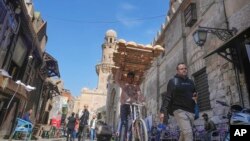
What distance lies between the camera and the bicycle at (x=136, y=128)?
171 inches

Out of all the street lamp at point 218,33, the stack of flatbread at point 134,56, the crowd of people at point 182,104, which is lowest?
the crowd of people at point 182,104

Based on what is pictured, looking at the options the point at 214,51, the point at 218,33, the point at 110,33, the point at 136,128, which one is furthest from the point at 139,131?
the point at 110,33

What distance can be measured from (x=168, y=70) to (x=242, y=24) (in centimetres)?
593

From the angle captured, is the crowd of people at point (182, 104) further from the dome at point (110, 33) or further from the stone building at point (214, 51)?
the dome at point (110, 33)

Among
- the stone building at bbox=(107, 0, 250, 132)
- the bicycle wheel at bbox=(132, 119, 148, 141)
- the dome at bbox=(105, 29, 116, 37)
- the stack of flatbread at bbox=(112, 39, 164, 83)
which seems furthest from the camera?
the dome at bbox=(105, 29, 116, 37)

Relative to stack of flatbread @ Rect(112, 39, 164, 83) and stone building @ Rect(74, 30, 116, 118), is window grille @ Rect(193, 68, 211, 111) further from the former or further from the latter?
stone building @ Rect(74, 30, 116, 118)

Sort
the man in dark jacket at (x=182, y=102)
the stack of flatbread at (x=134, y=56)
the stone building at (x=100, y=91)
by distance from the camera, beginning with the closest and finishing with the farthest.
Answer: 1. the man in dark jacket at (x=182, y=102)
2. the stack of flatbread at (x=134, y=56)
3. the stone building at (x=100, y=91)

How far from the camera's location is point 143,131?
4312 mm

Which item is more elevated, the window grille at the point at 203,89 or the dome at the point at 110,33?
the dome at the point at 110,33

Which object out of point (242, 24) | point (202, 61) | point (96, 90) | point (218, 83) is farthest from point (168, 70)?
point (96, 90)

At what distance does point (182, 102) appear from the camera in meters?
3.61

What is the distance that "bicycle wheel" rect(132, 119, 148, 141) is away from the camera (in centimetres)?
427

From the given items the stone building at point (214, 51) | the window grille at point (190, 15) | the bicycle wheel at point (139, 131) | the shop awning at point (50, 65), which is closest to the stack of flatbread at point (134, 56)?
the stone building at point (214, 51)

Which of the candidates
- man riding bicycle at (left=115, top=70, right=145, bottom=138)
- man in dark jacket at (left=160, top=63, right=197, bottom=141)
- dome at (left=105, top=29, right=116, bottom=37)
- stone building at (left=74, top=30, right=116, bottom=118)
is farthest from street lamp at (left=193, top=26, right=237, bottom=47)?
dome at (left=105, top=29, right=116, bottom=37)
